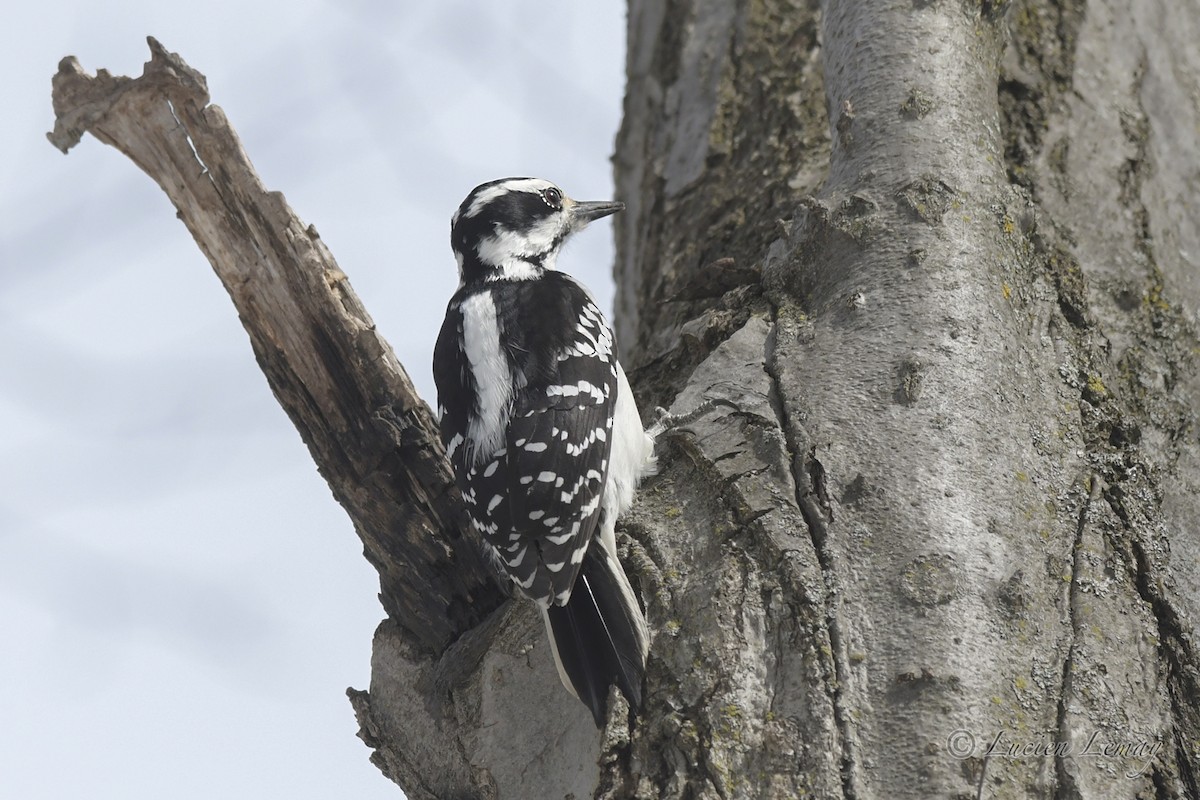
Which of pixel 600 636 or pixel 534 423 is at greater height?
pixel 534 423

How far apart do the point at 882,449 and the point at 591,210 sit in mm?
2145

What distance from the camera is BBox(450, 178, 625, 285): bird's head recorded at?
171 inches

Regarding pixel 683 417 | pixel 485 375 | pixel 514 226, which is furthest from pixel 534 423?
pixel 514 226

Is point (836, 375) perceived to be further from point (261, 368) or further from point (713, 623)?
point (261, 368)

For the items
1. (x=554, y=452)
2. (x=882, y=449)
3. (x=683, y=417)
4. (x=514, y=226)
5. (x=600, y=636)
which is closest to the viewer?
(x=600, y=636)

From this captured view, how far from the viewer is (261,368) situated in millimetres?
3123

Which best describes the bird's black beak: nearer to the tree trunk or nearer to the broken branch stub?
the tree trunk

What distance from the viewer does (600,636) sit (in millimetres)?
2420

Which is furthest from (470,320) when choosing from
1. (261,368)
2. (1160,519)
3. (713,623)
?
(1160,519)

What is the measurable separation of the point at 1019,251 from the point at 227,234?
207cm

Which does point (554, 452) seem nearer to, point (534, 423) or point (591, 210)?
point (534, 423)

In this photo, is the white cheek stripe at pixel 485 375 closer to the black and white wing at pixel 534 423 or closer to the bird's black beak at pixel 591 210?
the black and white wing at pixel 534 423

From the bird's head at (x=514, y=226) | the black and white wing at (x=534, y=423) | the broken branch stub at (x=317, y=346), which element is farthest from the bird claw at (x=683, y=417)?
the bird's head at (x=514, y=226)

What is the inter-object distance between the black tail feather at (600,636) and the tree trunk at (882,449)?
6 centimetres
